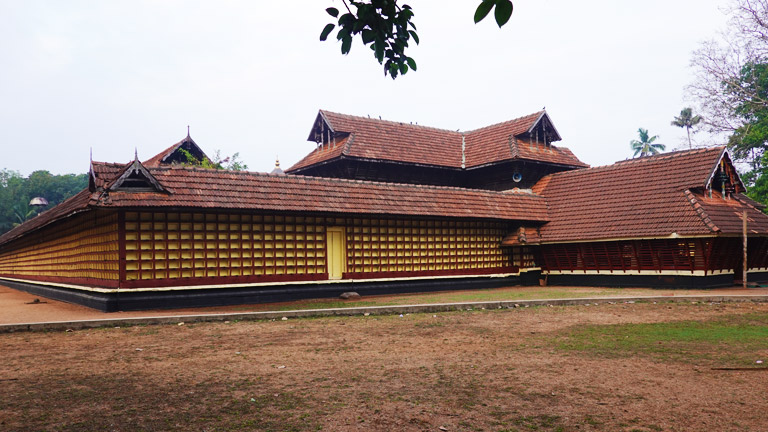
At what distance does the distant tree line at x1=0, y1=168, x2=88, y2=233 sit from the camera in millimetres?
63875

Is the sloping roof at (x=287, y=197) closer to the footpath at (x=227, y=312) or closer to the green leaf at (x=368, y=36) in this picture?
the footpath at (x=227, y=312)

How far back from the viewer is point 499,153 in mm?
24938

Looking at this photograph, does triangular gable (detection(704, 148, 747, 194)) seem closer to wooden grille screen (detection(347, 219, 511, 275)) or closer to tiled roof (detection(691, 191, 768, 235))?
tiled roof (detection(691, 191, 768, 235))

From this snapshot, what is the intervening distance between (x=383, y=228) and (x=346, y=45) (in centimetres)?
1374

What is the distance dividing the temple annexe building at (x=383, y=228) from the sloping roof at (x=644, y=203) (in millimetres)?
61

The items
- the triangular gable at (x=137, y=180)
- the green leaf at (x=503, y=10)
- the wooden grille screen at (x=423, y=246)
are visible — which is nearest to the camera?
the green leaf at (x=503, y=10)

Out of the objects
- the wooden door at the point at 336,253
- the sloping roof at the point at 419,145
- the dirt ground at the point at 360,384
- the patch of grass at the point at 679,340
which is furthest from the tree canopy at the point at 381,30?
the sloping roof at the point at 419,145

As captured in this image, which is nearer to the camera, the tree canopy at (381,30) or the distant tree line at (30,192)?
the tree canopy at (381,30)

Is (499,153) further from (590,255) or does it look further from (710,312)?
(710,312)

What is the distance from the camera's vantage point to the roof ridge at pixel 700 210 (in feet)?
53.1

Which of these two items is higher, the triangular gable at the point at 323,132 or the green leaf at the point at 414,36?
the triangular gable at the point at 323,132

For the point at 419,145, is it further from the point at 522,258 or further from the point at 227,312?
the point at 227,312

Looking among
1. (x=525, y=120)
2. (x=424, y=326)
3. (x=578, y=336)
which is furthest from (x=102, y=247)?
(x=525, y=120)

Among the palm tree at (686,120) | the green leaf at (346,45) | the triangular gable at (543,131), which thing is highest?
the palm tree at (686,120)
